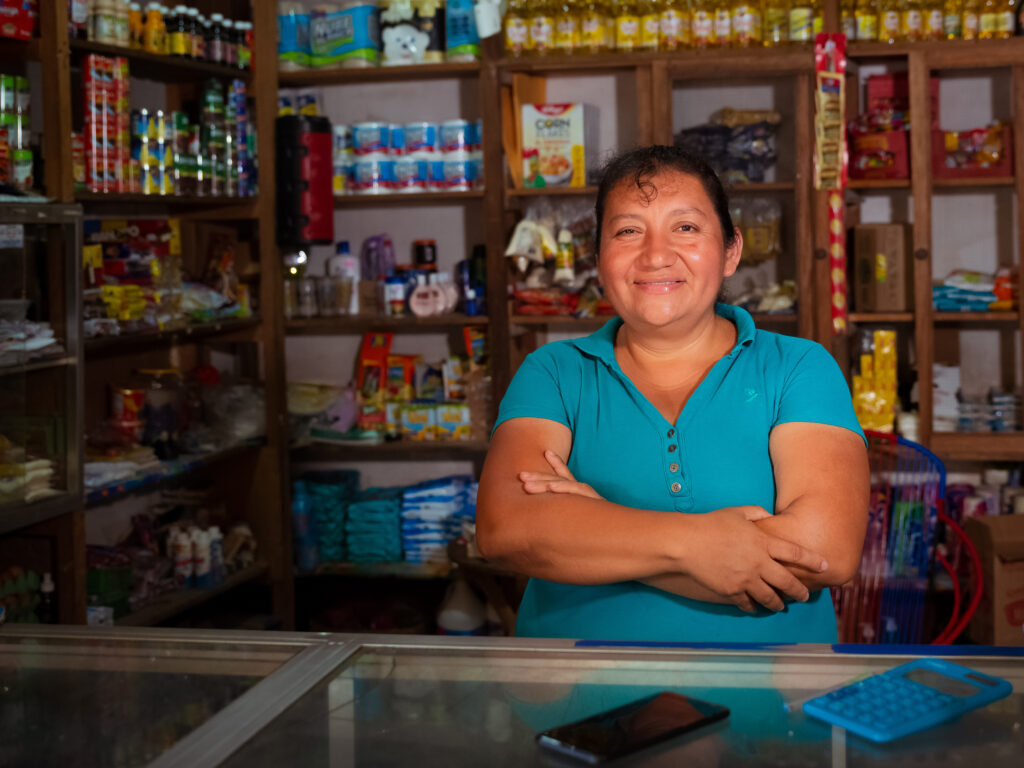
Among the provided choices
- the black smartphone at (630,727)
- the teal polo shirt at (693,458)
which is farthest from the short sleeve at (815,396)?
the black smartphone at (630,727)

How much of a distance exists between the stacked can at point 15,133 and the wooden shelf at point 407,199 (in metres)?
1.42

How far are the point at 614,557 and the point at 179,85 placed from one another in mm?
3188

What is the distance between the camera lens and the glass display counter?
104 centimetres

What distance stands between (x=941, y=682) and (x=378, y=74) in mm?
3525

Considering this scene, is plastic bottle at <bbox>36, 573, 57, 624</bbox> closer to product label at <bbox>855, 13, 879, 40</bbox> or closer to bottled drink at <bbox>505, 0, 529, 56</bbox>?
bottled drink at <bbox>505, 0, 529, 56</bbox>

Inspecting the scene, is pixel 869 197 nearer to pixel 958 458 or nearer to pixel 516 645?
pixel 958 458

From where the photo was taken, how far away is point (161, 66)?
364 cm

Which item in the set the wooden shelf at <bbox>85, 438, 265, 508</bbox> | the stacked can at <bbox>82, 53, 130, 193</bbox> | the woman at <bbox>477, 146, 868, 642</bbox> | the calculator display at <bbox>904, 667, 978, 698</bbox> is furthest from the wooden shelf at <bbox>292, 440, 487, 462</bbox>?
the calculator display at <bbox>904, 667, 978, 698</bbox>

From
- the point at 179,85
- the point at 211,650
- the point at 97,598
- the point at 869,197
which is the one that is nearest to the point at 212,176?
the point at 179,85

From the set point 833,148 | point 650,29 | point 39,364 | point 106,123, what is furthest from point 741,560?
point 650,29

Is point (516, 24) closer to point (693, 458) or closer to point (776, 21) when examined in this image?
point (776, 21)

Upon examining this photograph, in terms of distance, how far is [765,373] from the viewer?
1.77 metres

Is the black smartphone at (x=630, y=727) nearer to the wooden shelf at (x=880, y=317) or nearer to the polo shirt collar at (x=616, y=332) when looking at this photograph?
the polo shirt collar at (x=616, y=332)

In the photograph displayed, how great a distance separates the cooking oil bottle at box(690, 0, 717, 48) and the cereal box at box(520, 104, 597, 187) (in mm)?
476
